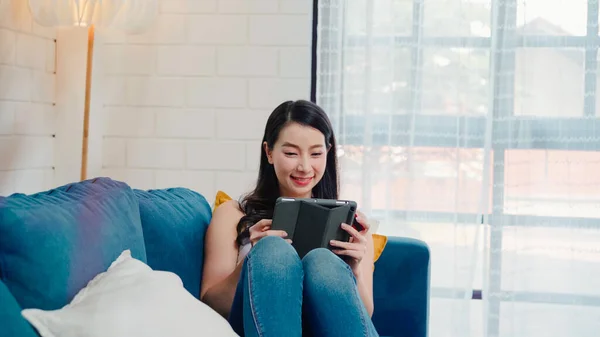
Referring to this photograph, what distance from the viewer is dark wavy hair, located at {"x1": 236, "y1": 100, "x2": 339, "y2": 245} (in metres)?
2.53

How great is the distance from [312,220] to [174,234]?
1.24 ft

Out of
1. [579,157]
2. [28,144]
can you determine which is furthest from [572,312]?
[28,144]

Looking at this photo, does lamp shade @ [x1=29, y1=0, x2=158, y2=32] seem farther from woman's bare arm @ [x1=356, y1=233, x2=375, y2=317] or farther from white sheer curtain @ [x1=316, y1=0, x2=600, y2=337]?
woman's bare arm @ [x1=356, y1=233, x2=375, y2=317]

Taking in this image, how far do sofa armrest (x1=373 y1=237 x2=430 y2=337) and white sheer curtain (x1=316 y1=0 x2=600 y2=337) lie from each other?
73 cm

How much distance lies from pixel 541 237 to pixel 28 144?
2038 mm

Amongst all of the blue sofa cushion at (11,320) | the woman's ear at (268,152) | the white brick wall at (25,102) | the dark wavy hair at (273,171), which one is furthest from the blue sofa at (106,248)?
the white brick wall at (25,102)

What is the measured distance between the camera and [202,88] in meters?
3.44

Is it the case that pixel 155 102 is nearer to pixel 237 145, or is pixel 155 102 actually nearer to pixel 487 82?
pixel 237 145

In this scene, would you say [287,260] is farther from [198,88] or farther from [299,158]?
[198,88]

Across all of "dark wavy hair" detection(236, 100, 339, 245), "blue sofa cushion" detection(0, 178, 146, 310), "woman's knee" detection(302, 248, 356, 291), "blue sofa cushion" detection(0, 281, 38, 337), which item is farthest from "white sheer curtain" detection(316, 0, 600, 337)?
"blue sofa cushion" detection(0, 281, 38, 337)

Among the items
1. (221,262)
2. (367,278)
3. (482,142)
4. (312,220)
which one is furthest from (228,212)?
(482,142)

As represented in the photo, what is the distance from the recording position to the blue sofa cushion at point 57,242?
1.59 metres

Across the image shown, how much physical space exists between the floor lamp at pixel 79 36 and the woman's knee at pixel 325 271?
1.22 m

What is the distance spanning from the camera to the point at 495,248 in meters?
3.39
